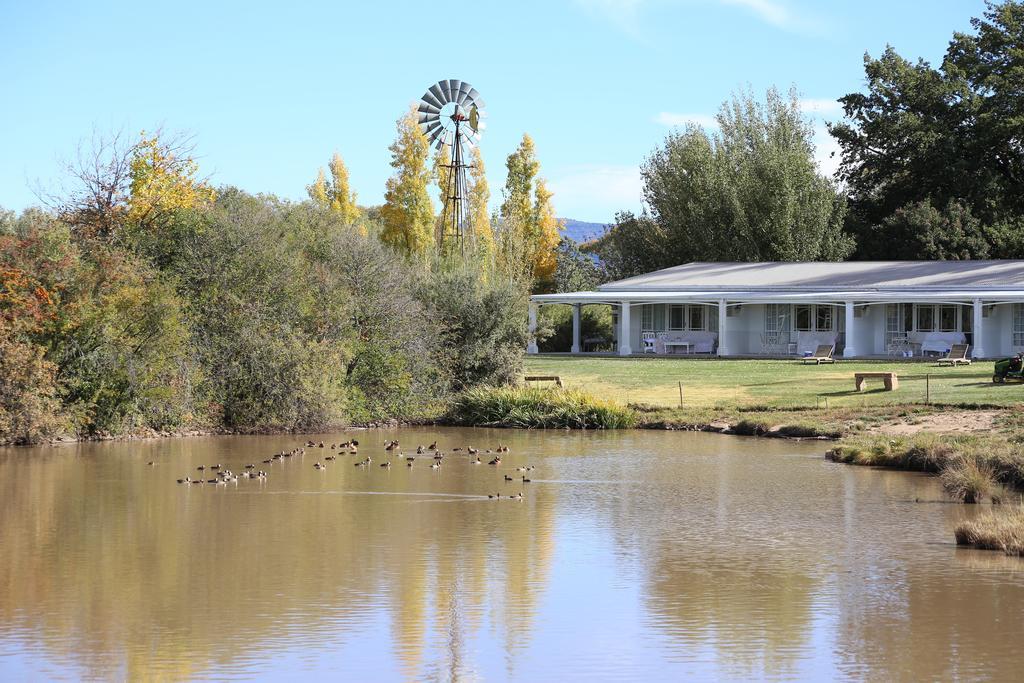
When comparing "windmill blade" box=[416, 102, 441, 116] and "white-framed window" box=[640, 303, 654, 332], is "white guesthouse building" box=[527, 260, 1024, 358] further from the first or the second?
"windmill blade" box=[416, 102, 441, 116]

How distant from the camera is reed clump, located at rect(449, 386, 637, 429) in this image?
91.4ft

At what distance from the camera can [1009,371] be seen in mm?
30469

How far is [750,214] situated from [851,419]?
113 ft

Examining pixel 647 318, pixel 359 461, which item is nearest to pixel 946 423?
Result: pixel 359 461

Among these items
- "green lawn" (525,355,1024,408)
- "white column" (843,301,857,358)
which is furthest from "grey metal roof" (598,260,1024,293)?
"green lawn" (525,355,1024,408)

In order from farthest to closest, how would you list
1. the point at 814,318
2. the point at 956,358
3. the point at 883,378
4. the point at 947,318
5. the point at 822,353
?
1. the point at 814,318
2. the point at 947,318
3. the point at 822,353
4. the point at 956,358
5. the point at 883,378

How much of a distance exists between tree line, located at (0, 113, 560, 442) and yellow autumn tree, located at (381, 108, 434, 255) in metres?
29.1

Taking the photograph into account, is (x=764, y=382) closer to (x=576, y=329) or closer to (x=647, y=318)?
(x=647, y=318)

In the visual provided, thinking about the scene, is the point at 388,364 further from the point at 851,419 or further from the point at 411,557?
the point at 411,557

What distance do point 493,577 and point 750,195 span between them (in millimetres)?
49092

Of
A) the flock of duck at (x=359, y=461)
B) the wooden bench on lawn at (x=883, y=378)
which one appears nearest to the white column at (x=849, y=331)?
the wooden bench on lawn at (x=883, y=378)

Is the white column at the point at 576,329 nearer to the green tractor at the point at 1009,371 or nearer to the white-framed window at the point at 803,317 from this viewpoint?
the white-framed window at the point at 803,317

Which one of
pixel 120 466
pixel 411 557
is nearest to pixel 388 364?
pixel 120 466

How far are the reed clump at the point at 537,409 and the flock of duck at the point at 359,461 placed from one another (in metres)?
3.52
